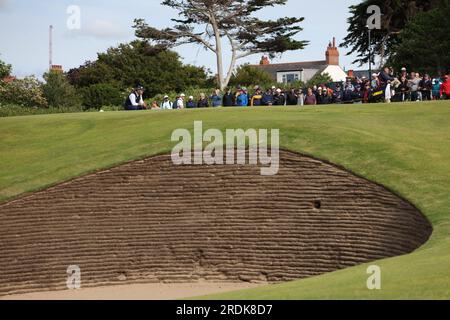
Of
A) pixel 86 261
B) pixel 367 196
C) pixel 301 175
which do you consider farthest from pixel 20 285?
pixel 367 196

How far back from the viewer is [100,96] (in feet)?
341

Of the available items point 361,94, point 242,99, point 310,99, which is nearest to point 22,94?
point 242,99

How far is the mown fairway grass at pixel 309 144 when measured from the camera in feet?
80.2

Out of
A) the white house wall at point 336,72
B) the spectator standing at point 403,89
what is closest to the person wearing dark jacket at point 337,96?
the spectator standing at point 403,89

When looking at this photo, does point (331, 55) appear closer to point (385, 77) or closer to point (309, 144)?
point (385, 77)

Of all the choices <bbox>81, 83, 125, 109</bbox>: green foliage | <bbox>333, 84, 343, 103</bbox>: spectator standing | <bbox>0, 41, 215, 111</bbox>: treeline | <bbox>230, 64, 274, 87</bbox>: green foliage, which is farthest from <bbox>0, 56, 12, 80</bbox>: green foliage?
<bbox>333, 84, 343, 103</bbox>: spectator standing

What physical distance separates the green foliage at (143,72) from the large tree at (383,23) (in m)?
Answer: 29.4

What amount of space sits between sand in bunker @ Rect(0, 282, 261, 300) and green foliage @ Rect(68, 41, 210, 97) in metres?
83.9

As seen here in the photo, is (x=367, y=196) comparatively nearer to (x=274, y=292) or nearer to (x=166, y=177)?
(x=166, y=177)

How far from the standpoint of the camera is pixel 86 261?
28672 millimetres

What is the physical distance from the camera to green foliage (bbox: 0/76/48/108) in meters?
94.4

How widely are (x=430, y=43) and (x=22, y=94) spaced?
4643 centimetres
